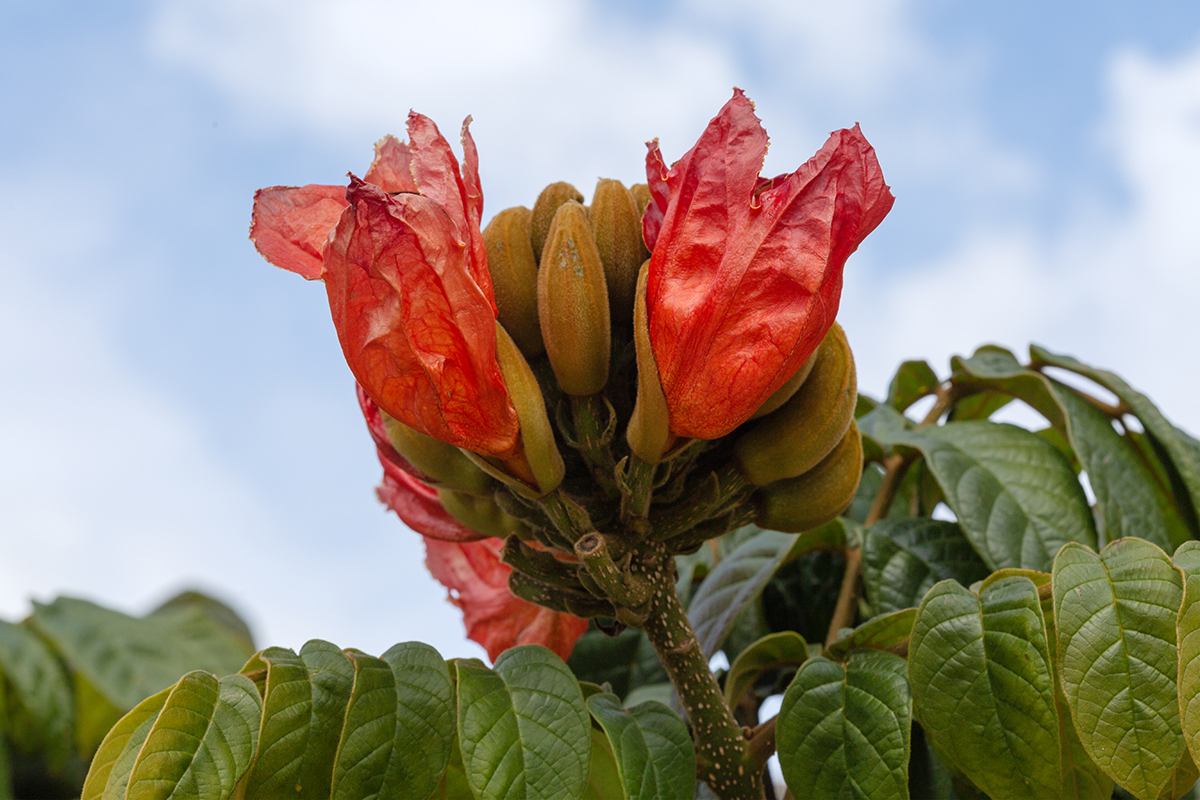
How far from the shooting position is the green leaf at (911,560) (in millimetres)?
1143

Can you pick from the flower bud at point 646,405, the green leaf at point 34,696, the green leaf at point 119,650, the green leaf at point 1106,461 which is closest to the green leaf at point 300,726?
the flower bud at point 646,405

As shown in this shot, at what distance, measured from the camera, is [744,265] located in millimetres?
736

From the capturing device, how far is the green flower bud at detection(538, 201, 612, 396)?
777 millimetres

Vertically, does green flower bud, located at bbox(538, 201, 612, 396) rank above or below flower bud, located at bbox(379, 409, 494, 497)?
above

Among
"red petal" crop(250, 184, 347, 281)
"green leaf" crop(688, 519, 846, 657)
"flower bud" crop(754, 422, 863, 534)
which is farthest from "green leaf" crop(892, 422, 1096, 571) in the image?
"red petal" crop(250, 184, 347, 281)

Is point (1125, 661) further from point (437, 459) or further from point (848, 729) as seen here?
point (437, 459)

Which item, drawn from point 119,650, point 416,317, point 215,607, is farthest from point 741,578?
point 215,607

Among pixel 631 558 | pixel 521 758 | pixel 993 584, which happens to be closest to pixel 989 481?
pixel 993 584

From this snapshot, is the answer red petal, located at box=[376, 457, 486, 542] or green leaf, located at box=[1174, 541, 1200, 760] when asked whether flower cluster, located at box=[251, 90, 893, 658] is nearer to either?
red petal, located at box=[376, 457, 486, 542]

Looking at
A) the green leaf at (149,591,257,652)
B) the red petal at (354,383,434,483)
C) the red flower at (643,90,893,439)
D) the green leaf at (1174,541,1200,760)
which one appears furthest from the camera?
the green leaf at (149,591,257,652)

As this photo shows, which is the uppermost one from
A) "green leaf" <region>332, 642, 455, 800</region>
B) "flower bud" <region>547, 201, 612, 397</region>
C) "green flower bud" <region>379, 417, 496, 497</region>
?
"flower bud" <region>547, 201, 612, 397</region>

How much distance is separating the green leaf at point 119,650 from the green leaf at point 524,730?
1.31 meters

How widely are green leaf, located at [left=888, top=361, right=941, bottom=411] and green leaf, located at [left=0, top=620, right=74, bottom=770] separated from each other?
159 centimetres

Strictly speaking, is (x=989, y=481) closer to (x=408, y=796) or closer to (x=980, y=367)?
(x=980, y=367)
